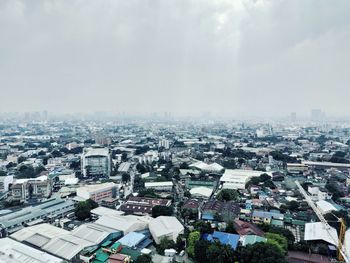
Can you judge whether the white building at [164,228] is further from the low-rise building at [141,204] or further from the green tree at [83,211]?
the green tree at [83,211]

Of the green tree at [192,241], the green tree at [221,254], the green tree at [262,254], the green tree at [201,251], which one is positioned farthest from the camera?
the green tree at [192,241]

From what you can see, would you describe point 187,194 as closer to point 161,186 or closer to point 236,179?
point 161,186

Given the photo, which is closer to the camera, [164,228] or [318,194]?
[164,228]

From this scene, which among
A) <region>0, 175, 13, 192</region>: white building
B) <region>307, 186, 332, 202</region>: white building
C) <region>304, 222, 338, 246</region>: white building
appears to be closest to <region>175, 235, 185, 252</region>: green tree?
<region>304, 222, 338, 246</region>: white building

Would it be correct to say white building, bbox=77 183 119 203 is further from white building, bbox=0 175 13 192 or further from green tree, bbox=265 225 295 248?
green tree, bbox=265 225 295 248

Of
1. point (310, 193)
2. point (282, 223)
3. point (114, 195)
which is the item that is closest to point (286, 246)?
point (282, 223)

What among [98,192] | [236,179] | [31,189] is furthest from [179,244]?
[31,189]

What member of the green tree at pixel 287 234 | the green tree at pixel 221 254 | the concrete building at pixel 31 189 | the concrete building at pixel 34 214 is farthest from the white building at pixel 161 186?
the green tree at pixel 221 254
